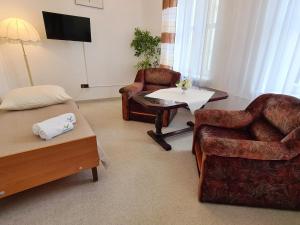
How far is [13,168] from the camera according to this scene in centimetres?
118

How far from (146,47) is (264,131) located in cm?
287

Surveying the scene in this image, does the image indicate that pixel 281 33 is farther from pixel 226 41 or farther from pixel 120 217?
pixel 120 217

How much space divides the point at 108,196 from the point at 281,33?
2.41 metres

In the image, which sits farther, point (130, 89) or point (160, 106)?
point (130, 89)

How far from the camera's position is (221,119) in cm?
173

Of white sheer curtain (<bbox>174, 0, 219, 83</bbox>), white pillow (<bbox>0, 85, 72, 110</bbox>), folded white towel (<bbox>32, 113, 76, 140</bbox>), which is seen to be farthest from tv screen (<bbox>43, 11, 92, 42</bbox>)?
folded white towel (<bbox>32, 113, 76, 140</bbox>)

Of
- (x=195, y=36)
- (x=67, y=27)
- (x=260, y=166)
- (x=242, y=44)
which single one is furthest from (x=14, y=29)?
(x=260, y=166)

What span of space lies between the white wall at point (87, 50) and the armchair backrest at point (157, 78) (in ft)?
3.31

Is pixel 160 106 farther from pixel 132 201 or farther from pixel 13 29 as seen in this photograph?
pixel 13 29

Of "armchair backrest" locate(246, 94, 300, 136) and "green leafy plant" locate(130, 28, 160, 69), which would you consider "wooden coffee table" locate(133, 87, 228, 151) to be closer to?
"armchair backrest" locate(246, 94, 300, 136)

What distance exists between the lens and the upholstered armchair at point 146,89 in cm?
271

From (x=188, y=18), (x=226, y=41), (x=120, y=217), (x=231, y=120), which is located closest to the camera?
(x=120, y=217)

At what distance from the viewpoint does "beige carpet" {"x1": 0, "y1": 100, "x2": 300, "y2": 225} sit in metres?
1.27

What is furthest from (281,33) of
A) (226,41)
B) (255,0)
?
(226,41)
